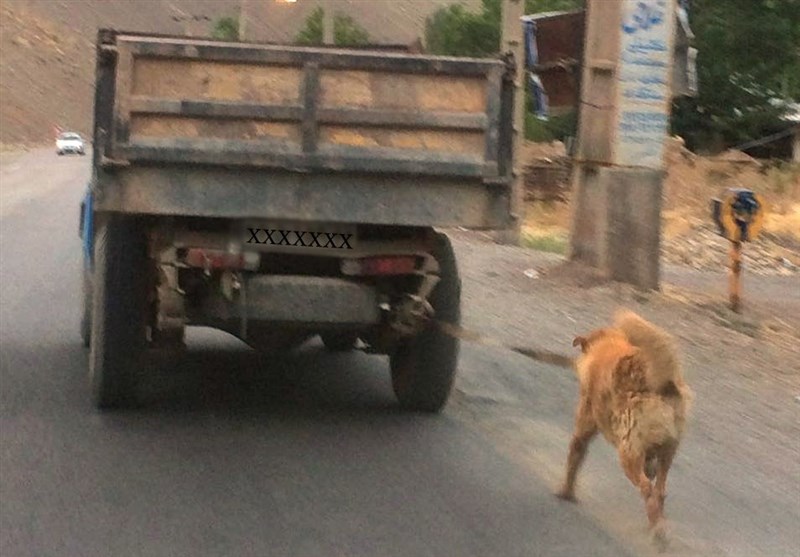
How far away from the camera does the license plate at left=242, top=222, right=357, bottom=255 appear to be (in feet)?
25.7

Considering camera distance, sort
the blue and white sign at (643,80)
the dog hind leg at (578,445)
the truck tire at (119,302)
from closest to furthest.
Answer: the dog hind leg at (578,445) < the truck tire at (119,302) < the blue and white sign at (643,80)

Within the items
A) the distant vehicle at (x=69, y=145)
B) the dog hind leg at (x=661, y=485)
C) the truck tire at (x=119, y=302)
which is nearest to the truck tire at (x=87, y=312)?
the truck tire at (x=119, y=302)

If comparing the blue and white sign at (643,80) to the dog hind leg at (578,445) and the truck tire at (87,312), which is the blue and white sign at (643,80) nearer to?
the truck tire at (87,312)

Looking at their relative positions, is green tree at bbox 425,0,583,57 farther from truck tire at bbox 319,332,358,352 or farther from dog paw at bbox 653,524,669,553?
dog paw at bbox 653,524,669,553

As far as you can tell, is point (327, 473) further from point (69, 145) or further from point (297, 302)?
point (69, 145)

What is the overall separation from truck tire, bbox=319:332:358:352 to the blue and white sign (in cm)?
496

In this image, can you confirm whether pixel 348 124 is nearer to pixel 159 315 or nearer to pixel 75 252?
pixel 159 315

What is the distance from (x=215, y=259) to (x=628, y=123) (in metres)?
8.04

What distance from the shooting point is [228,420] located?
8.70m

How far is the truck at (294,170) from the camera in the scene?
7586mm

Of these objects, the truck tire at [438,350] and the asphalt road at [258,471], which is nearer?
the asphalt road at [258,471]

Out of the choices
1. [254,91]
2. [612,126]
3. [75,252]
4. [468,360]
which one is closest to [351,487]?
[254,91]

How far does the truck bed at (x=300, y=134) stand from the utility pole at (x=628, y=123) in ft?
22.5

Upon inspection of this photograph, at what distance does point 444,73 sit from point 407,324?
1426 millimetres
